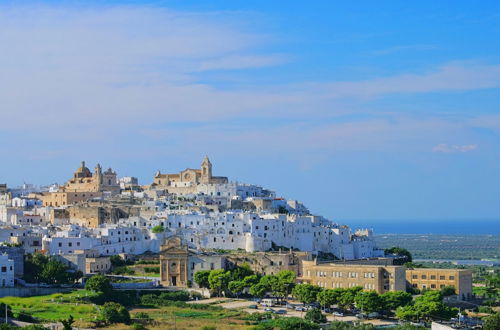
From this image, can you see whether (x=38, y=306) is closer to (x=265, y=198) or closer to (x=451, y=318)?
(x=451, y=318)

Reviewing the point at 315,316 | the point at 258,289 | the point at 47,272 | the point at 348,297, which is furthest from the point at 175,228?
the point at 315,316

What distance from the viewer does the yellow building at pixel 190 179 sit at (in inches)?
4262

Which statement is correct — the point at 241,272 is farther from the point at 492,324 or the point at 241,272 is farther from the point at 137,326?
the point at 492,324

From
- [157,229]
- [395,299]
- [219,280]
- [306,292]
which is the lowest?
[395,299]

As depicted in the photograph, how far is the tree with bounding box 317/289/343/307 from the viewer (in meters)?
71.8

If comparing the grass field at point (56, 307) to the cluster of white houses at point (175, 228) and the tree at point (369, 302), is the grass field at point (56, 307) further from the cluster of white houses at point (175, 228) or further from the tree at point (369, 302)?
the tree at point (369, 302)

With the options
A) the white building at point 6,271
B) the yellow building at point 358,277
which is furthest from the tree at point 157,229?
the white building at point 6,271

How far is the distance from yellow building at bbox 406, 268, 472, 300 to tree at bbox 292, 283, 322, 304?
1127cm

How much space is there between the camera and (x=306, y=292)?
73.2 meters

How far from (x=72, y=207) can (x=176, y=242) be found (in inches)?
693

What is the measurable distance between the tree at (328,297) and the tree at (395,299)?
3.24m

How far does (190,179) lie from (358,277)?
123 feet

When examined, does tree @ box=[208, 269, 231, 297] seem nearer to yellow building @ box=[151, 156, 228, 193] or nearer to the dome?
yellow building @ box=[151, 156, 228, 193]

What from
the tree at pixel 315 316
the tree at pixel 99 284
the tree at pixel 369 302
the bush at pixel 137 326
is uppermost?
the tree at pixel 99 284
